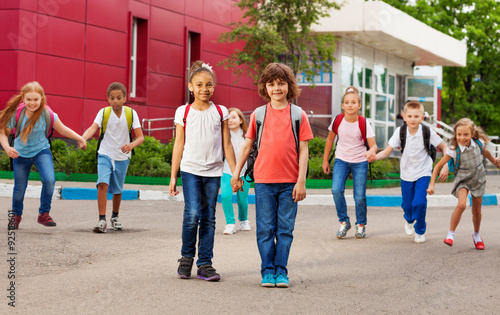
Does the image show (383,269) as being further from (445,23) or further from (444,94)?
(444,94)

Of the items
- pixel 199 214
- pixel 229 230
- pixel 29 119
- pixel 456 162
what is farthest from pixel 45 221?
pixel 456 162

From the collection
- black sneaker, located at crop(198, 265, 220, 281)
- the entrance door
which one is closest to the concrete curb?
black sneaker, located at crop(198, 265, 220, 281)

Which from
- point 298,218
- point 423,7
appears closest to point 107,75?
point 298,218

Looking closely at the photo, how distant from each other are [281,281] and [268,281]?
95 mm

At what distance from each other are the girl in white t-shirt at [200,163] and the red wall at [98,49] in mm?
14431

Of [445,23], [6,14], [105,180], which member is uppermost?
[445,23]

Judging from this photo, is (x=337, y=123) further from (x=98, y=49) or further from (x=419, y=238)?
(x=98, y=49)

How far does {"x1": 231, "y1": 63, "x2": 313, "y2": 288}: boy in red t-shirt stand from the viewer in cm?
561

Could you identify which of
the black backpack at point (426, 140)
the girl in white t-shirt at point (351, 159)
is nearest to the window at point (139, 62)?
the girl in white t-shirt at point (351, 159)

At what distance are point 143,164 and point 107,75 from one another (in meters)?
5.58

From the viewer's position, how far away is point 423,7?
4531cm

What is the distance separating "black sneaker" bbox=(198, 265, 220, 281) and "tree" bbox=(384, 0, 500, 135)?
40.4 meters

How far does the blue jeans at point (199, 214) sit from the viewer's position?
5.80 m

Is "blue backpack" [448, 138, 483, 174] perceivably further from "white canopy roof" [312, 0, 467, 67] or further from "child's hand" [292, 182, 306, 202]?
"white canopy roof" [312, 0, 467, 67]
